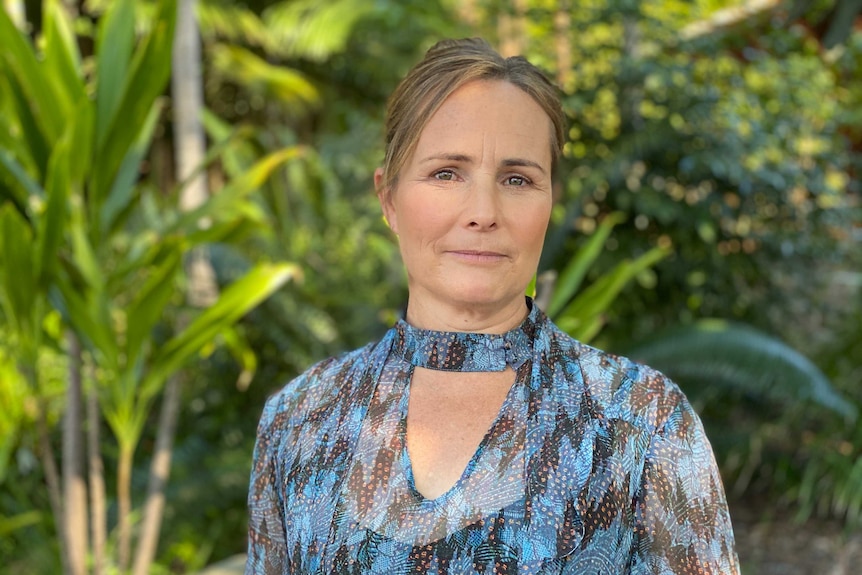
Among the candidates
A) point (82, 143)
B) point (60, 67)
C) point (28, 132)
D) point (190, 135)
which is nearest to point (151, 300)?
point (82, 143)

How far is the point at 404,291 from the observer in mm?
4797

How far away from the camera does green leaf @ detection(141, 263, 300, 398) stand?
8.96 ft

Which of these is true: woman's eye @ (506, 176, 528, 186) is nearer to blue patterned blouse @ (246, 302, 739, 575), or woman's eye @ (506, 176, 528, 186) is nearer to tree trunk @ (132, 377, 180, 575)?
blue patterned blouse @ (246, 302, 739, 575)

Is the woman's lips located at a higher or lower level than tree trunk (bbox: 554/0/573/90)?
lower

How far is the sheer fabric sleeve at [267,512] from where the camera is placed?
1.21 meters

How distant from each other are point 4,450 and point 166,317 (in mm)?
1364

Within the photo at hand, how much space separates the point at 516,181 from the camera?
1102 millimetres

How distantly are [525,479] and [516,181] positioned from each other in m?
0.33

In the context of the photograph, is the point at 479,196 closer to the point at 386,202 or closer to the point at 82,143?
the point at 386,202

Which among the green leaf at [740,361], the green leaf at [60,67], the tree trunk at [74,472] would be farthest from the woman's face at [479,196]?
the green leaf at [740,361]

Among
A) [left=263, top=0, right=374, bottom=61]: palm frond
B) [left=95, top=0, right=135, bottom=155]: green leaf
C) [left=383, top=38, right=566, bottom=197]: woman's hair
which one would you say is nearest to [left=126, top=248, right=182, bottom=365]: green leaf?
[left=95, top=0, right=135, bottom=155]: green leaf

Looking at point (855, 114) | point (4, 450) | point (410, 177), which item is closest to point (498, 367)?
point (410, 177)

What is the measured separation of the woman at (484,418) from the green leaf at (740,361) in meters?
3.19

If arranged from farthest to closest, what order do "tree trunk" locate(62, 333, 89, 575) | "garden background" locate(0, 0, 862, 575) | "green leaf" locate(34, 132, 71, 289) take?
1. "garden background" locate(0, 0, 862, 575)
2. "tree trunk" locate(62, 333, 89, 575)
3. "green leaf" locate(34, 132, 71, 289)
